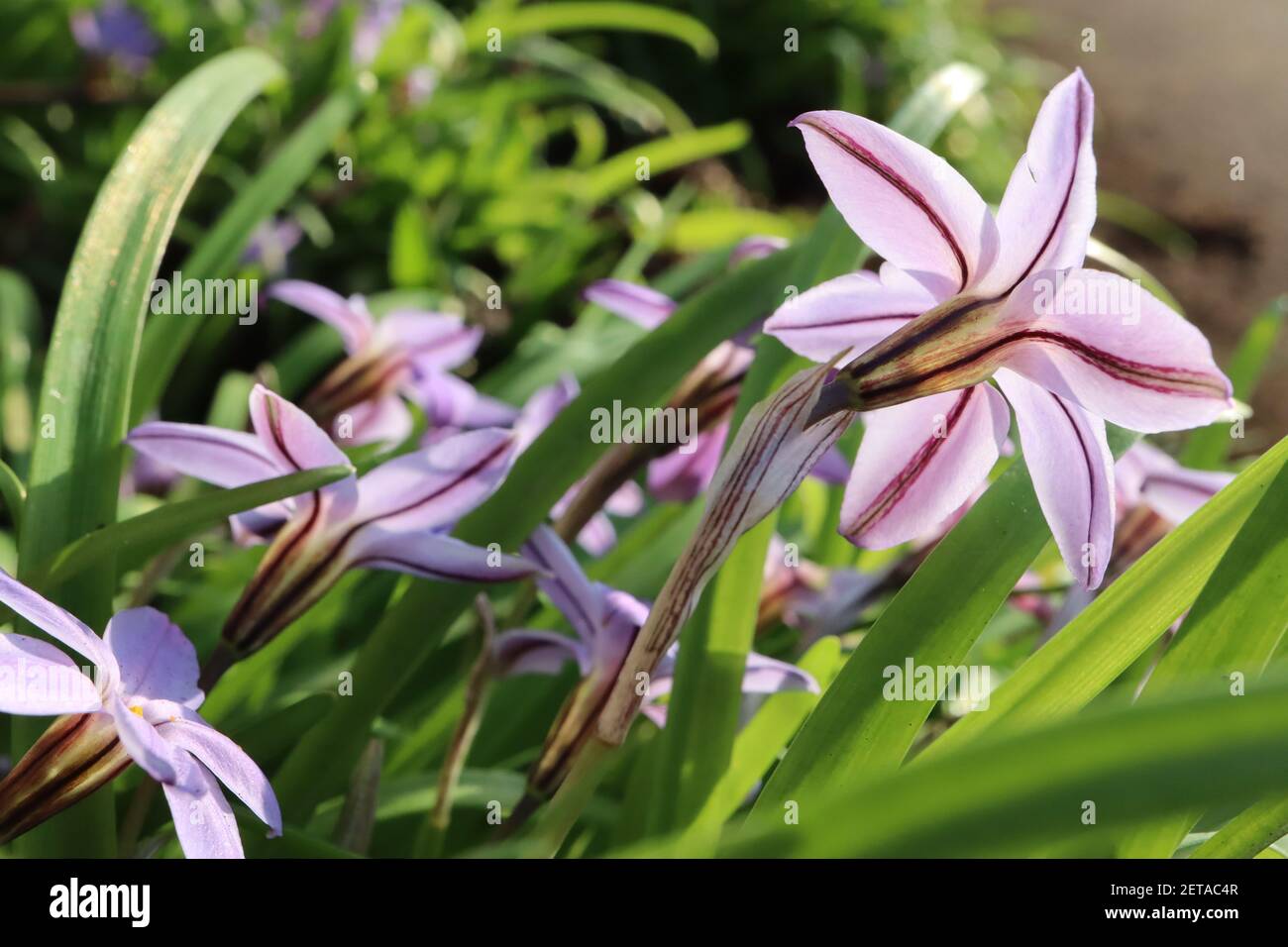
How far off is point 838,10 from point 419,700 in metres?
3.41

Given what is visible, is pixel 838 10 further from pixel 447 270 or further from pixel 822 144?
pixel 822 144

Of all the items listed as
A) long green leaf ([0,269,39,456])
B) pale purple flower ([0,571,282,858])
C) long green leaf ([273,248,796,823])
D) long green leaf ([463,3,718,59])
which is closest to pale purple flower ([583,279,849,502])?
long green leaf ([273,248,796,823])

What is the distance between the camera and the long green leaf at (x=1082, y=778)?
0.34 meters

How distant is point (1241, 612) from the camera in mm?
612

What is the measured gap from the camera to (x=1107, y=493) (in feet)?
1.77

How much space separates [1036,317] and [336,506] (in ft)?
1.31

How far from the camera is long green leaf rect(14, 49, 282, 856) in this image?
27.6 inches

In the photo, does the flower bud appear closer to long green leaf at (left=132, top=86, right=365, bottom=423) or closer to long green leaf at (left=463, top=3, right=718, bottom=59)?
long green leaf at (left=132, top=86, right=365, bottom=423)

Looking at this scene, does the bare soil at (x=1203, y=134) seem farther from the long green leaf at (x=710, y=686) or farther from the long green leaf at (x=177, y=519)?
the long green leaf at (x=177, y=519)

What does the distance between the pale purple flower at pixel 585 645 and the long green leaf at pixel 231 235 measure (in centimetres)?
43

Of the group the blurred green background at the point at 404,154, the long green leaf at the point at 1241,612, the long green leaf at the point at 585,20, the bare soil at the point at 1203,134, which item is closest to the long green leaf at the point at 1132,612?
the long green leaf at the point at 1241,612

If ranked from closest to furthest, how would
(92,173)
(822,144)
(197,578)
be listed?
1. (822,144)
2. (197,578)
3. (92,173)
